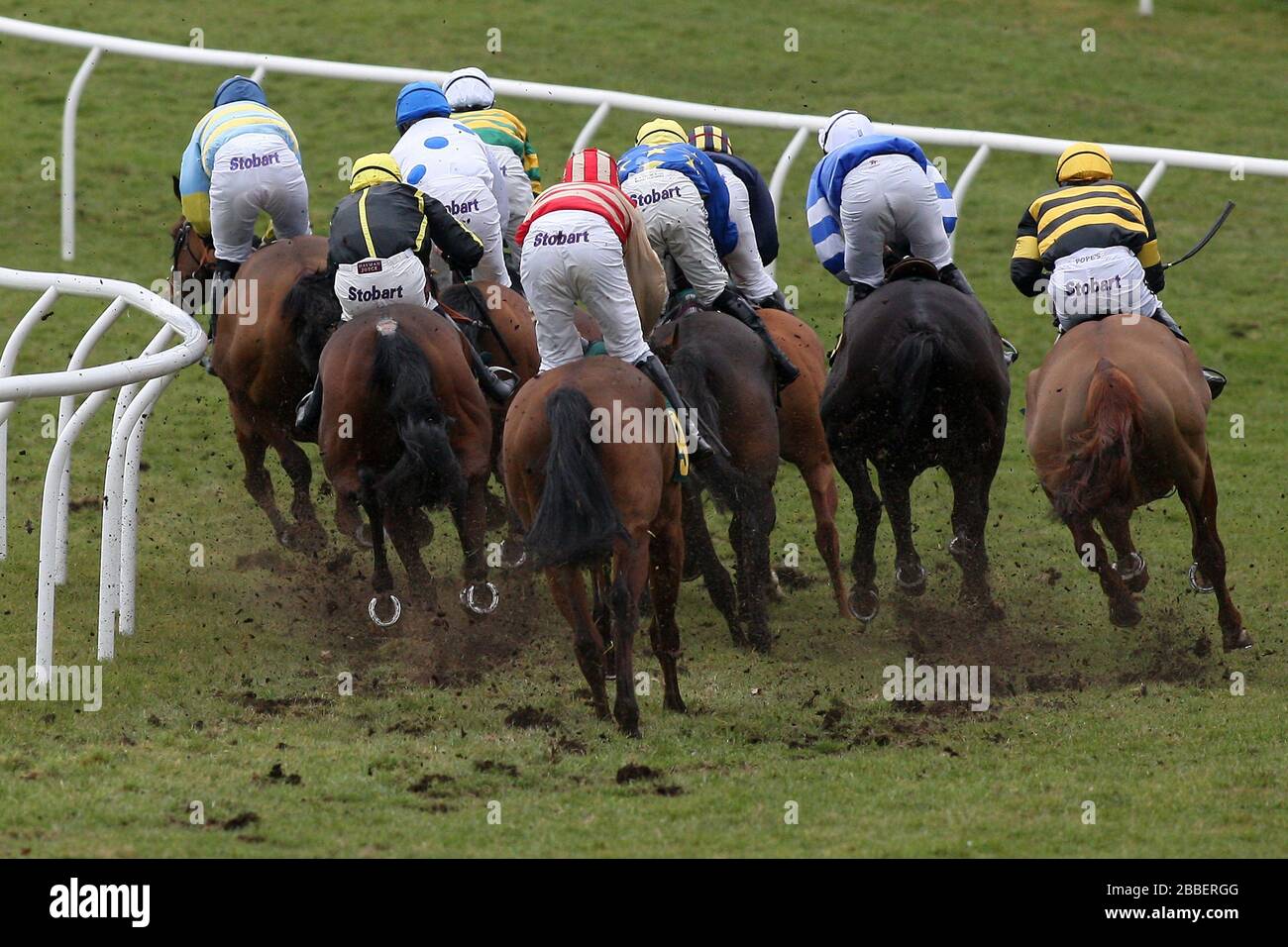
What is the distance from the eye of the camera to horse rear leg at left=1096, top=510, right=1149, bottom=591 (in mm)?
6531

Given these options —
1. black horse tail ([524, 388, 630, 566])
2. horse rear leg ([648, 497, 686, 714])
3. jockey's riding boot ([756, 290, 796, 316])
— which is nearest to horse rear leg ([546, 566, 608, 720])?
black horse tail ([524, 388, 630, 566])

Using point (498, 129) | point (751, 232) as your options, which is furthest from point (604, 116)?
point (751, 232)

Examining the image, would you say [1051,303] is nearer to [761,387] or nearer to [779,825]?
Answer: [761,387]

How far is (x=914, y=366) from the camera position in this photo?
659 centimetres

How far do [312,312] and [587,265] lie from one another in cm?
182

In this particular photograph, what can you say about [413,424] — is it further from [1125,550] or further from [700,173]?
[1125,550]

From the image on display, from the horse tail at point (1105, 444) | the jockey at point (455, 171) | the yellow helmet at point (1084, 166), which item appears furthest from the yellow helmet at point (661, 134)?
the horse tail at point (1105, 444)

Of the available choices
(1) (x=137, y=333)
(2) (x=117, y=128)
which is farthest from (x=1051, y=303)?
(2) (x=117, y=128)

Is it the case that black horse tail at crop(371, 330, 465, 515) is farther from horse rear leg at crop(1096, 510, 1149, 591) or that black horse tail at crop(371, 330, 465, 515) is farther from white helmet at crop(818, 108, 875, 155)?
horse rear leg at crop(1096, 510, 1149, 591)

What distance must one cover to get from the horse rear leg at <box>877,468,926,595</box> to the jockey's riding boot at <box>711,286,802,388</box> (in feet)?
1.71

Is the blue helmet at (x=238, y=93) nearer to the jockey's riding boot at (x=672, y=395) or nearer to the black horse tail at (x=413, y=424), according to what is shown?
the black horse tail at (x=413, y=424)

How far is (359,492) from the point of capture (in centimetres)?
662

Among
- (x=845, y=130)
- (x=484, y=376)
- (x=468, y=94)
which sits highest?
(x=468, y=94)

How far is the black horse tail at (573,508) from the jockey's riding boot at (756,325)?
4.95 ft
